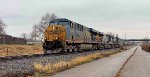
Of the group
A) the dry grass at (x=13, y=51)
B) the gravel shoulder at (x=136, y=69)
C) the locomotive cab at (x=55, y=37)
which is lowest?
the gravel shoulder at (x=136, y=69)

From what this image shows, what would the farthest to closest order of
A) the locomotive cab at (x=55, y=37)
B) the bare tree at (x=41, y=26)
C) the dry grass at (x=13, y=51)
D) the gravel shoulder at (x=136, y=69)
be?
1. the bare tree at (x=41, y=26)
2. the dry grass at (x=13, y=51)
3. the locomotive cab at (x=55, y=37)
4. the gravel shoulder at (x=136, y=69)

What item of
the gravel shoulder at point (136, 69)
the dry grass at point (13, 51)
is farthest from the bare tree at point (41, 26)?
the gravel shoulder at point (136, 69)

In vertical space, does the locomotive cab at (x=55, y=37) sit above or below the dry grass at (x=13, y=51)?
above

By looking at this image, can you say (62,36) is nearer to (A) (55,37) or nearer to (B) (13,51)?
(A) (55,37)

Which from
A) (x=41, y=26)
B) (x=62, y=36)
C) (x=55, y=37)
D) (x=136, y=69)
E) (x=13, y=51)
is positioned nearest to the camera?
(x=136, y=69)

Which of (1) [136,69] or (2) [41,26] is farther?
(2) [41,26]

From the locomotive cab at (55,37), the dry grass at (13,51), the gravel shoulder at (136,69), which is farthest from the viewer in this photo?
the dry grass at (13,51)

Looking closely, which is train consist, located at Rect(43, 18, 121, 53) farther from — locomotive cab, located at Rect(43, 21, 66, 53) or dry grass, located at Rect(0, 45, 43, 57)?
dry grass, located at Rect(0, 45, 43, 57)

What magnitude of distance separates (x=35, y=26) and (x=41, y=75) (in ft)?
337

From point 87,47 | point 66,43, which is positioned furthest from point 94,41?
point 66,43

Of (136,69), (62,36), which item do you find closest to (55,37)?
(62,36)

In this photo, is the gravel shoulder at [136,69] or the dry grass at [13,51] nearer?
the gravel shoulder at [136,69]

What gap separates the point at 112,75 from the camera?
18.0 metres

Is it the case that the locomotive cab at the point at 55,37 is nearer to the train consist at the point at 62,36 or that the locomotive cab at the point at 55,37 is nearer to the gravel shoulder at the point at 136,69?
the train consist at the point at 62,36
